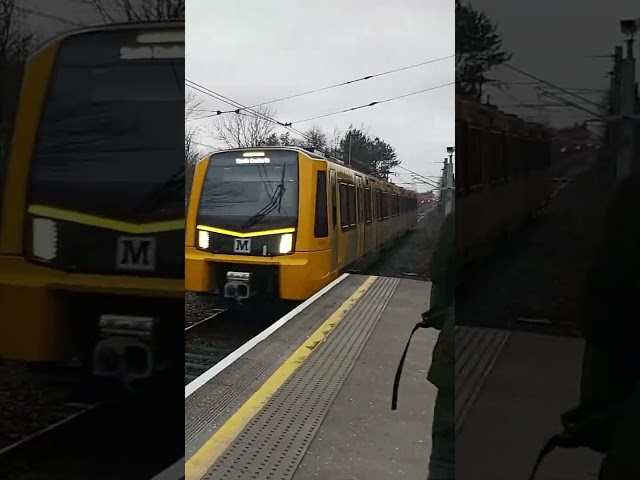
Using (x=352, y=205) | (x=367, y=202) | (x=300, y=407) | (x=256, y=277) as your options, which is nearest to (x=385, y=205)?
(x=367, y=202)

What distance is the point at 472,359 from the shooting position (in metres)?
1.20

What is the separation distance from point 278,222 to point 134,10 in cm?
84

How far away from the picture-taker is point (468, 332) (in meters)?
1.21

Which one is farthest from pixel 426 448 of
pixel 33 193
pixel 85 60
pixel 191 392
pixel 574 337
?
pixel 85 60

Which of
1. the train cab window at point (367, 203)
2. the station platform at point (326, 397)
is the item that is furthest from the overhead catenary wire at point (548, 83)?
the train cab window at point (367, 203)

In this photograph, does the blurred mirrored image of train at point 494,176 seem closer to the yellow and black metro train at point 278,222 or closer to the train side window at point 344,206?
the yellow and black metro train at point 278,222

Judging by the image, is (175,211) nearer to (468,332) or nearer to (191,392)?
(191,392)

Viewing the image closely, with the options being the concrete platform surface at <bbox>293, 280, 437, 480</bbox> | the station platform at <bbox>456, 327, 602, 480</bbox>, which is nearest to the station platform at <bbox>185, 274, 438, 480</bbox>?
the concrete platform surface at <bbox>293, 280, 437, 480</bbox>

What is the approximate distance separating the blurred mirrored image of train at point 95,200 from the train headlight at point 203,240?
1.19ft

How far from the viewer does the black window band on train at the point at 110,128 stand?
1300 mm

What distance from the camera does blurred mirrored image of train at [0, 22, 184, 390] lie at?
4.21 ft

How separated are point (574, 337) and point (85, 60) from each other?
3.88ft

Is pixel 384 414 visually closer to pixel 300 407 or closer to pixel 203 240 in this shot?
pixel 300 407

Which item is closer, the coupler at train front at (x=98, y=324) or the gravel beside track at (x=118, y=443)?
the coupler at train front at (x=98, y=324)
